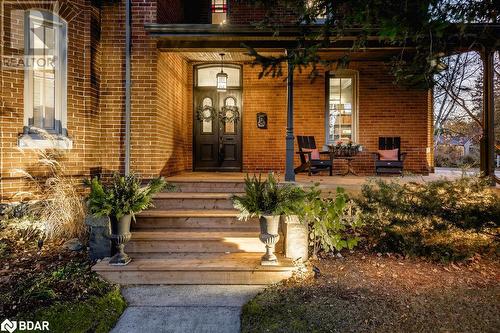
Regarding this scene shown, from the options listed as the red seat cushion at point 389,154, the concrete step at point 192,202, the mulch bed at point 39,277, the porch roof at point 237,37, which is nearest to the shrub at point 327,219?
the concrete step at point 192,202

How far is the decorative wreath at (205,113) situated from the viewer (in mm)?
8531

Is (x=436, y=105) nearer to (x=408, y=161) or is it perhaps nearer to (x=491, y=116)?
(x=408, y=161)

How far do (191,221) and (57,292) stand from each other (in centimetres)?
190

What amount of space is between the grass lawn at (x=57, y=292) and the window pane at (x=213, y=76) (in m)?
5.58

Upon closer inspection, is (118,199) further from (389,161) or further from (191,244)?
(389,161)

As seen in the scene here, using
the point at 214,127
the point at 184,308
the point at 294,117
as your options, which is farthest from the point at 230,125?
the point at 184,308

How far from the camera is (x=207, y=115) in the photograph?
858 cm

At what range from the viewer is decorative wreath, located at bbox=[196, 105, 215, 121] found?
28.0 ft

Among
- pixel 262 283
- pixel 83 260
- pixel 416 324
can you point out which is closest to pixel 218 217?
pixel 262 283

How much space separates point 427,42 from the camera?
163 inches

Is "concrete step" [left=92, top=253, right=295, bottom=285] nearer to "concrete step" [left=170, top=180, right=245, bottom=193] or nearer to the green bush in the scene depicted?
the green bush

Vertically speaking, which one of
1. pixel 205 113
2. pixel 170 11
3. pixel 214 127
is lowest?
pixel 214 127

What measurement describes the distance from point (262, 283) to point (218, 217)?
1371 mm

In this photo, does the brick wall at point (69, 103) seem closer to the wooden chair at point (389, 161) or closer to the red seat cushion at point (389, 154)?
the wooden chair at point (389, 161)
